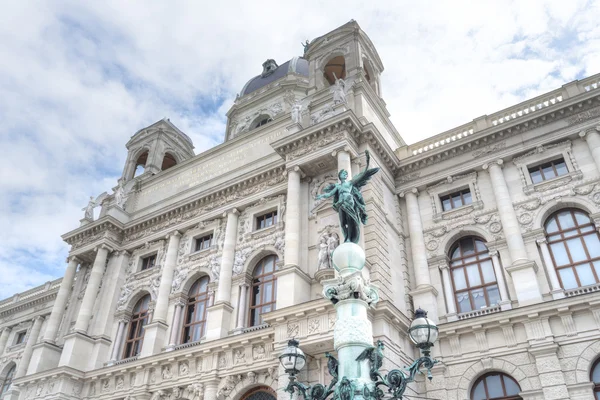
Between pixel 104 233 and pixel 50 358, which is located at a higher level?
pixel 104 233

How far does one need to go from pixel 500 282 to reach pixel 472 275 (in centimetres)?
119

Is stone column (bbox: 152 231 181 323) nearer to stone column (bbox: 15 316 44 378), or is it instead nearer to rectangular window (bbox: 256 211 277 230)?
rectangular window (bbox: 256 211 277 230)

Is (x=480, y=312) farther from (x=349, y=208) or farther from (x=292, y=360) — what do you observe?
(x=349, y=208)

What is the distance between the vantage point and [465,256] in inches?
733

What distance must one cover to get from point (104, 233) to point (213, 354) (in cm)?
1077

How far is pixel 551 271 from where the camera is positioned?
16.5 meters

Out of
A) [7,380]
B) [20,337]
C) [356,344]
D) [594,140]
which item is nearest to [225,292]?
[356,344]

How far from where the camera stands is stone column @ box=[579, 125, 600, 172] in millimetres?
17361

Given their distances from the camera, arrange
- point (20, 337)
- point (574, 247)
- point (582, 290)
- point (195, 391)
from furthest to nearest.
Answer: point (20, 337), point (195, 391), point (574, 247), point (582, 290)

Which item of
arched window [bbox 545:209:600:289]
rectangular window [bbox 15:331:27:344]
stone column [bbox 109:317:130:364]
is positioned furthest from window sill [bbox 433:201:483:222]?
rectangular window [bbox 15:331:27:344]

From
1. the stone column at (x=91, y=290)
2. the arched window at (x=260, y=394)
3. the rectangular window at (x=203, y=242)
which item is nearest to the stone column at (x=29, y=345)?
the stone column at (x=91, y=290)

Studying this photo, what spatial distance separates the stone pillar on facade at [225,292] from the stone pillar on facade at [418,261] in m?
7.05

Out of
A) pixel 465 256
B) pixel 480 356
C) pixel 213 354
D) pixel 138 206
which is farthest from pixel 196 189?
pixel 480 356

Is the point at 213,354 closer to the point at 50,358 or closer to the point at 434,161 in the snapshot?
the point at 50,358
